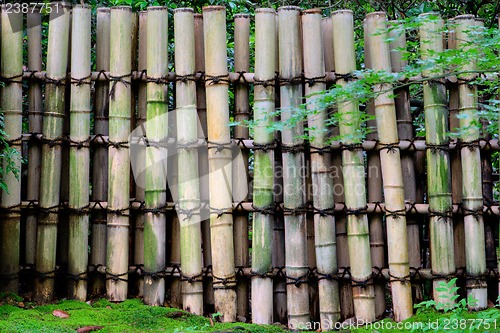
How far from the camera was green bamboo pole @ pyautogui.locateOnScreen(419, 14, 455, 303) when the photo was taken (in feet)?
12.5

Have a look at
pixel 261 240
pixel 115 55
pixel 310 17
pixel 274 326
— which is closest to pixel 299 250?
pixel 261 240

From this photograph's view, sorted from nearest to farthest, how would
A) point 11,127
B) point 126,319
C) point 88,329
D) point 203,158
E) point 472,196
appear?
1. point 88,329
2. point 126,319
3. point 472,196
4. point 11,127
5. point 203,158

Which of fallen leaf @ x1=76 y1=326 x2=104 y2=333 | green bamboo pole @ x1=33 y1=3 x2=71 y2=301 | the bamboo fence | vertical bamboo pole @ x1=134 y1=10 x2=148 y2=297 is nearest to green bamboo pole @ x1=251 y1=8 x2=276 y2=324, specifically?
the bamboo fence

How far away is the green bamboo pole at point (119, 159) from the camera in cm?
395

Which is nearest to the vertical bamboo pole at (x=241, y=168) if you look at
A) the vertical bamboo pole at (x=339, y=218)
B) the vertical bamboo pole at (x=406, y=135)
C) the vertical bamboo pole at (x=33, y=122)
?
the vertical bamboo pole at (x=339, y=218)

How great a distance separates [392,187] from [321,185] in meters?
0.46

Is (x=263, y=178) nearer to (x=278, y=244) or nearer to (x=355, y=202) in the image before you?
(x=278, y=244)

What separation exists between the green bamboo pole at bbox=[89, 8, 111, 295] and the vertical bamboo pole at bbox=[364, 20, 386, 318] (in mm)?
1779

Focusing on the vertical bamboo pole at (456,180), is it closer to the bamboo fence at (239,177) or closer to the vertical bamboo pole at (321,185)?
the bamboo fence at (239,177)

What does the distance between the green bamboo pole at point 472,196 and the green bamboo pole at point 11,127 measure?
9.47 feet

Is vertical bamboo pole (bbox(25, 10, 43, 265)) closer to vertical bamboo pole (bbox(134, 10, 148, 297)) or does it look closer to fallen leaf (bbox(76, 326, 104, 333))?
vertical bamboo pole (bbox(134, 10, 148, 297))

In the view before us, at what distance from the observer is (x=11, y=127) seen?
12.9 feet

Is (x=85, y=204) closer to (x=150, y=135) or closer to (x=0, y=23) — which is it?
(x=150, y=135)

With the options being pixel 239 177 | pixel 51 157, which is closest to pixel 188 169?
pixel 239 177
